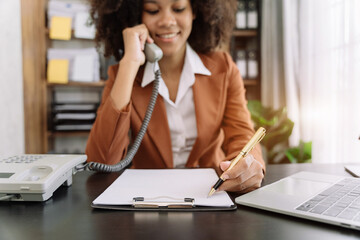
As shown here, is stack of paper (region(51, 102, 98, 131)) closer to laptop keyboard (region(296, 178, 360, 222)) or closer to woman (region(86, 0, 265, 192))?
woman (region(86, 0, 265, 192))

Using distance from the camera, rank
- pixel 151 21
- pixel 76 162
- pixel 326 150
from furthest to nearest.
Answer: pixel 326 150
pixel 151 21
pixel 76 162

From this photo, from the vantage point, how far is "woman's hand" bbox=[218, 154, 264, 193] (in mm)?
544

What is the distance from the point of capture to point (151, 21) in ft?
3.78

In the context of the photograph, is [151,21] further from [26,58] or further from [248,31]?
[248,31]

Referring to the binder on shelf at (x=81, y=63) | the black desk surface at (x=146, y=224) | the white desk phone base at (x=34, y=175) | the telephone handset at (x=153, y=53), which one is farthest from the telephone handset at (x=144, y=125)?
the binder on shelf at (x=81, y=63)

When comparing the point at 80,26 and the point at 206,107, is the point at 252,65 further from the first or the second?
the point at 206,107

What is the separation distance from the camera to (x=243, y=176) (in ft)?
1.81

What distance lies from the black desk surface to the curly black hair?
953mm

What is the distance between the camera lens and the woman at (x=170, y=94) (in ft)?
3.16

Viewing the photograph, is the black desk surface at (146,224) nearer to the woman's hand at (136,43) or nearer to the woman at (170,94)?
the woman at (170,94)

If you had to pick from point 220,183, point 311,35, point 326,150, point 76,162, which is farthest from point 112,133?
point 311,35

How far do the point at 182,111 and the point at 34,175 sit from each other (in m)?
0.68

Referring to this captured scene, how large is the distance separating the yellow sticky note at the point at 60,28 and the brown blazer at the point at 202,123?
1.41 metres

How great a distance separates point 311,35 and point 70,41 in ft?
6.35
